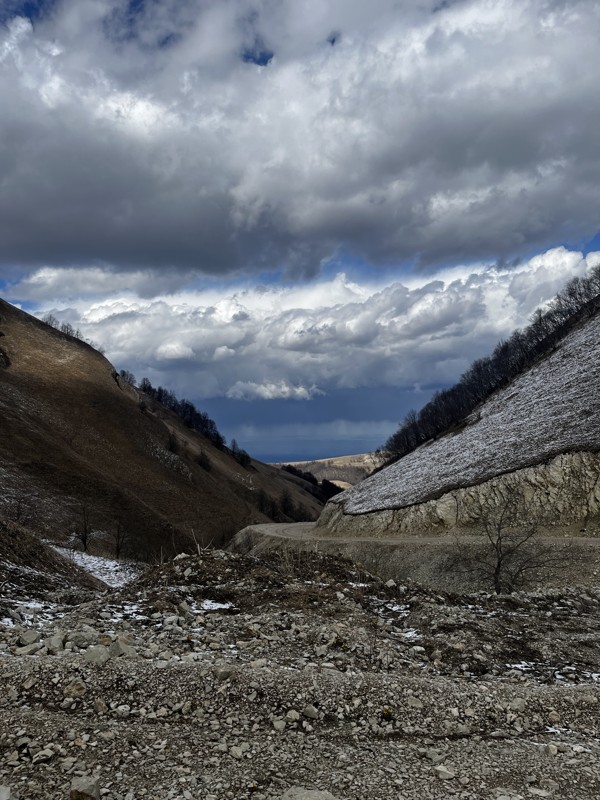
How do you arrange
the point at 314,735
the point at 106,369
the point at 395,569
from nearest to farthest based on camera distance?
the point at 314,735 → the point at 395,569 → the point at 106,369

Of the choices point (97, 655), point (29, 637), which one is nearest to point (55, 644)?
point (29, 637)

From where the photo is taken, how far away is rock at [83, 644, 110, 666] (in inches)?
353

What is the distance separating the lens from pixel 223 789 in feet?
21.4

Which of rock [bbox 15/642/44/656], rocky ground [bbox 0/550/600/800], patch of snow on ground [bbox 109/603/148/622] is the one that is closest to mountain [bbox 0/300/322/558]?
patch of snow on ground [bbox 109/603/148/622]

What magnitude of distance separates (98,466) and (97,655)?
83.0m

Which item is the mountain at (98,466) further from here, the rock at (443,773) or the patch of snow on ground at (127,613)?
the rock at (443,773)

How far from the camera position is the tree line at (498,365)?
94.3 meters

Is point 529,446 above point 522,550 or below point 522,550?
above

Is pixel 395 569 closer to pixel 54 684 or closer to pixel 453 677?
pixel 453 677

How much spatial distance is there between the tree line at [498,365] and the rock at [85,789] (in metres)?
89.2

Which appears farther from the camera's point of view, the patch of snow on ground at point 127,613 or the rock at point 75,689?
the patch of snow on ground at point 127,613

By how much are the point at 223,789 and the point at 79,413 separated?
9916cm

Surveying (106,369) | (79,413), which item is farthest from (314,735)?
(106,369)

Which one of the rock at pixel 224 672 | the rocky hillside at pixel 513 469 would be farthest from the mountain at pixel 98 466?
the rock at pixel 224 672
